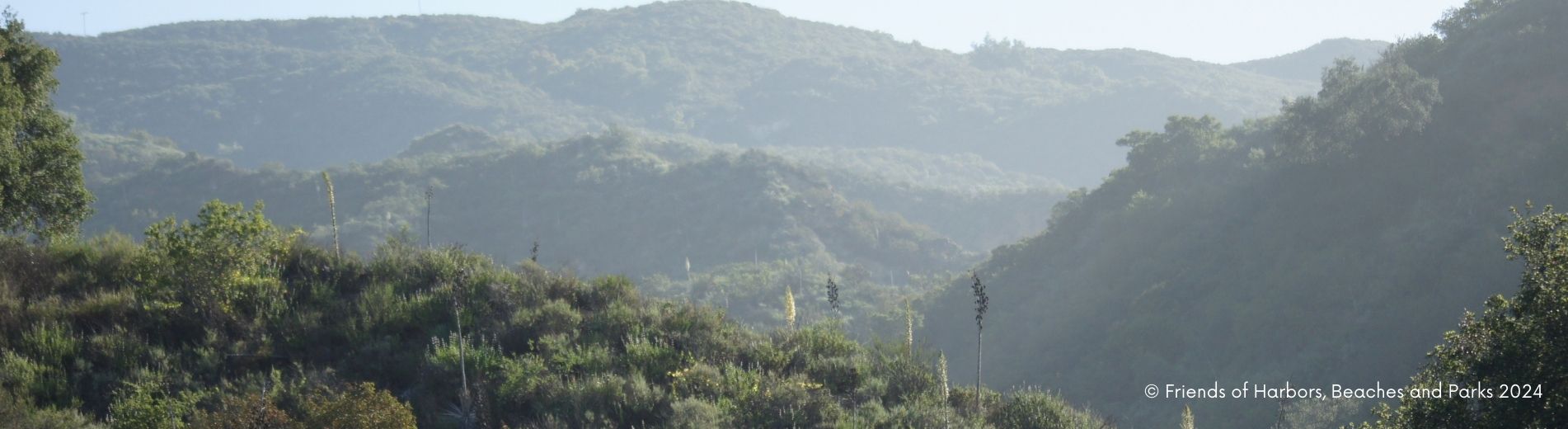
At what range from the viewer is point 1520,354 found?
32.0 ft

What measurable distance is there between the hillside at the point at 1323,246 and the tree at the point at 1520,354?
21.8 metres

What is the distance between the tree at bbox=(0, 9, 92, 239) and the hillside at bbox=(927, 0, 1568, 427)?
28654mm

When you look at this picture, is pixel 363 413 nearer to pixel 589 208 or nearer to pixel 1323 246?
pixel 1323 246

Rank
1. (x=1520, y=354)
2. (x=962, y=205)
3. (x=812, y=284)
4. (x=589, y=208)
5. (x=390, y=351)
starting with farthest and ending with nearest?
(x=962, y=205) < (x=589, y=208) < (x=812, y=284) < (x=390, y=351) < (x=1520, y=354)

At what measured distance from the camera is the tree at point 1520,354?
9.45 meters

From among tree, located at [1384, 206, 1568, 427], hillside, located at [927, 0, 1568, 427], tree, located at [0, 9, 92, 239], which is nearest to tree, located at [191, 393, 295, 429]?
tree, located at [0, 9, 92, 239]

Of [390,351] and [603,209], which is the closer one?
[390,351]

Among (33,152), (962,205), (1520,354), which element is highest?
(33,152)

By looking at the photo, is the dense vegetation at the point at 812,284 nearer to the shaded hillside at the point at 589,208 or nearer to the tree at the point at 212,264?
the tree at the point at 212,264

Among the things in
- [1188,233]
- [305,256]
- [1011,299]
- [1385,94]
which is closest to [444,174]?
[1011,299]

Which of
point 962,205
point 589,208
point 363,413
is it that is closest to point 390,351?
point 363,413

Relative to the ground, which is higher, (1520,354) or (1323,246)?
(1520,354)

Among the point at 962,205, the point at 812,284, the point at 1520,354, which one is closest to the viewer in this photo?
the point at 1520,354

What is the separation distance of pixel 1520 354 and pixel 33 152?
20.5 m
